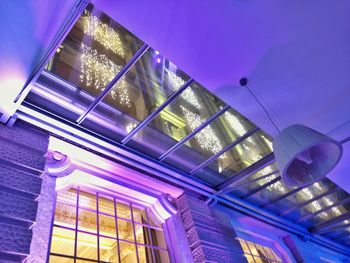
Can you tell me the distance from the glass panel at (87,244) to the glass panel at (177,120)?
1116 millimetres

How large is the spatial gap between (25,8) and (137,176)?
84.3 inches

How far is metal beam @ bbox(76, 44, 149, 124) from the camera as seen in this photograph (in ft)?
8.54

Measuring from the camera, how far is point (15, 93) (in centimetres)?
230

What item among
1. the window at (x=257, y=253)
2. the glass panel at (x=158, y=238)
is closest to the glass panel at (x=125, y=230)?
the glass panel at (x=158, y=238)

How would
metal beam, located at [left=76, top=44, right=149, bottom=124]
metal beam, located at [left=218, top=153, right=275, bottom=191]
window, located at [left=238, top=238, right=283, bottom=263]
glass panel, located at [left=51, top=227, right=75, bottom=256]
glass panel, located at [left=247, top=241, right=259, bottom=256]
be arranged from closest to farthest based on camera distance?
metal beam, located at [left=76, top=44, right=149, bottom=124], glass panel, located at [left=51, top=227, right=75, bottom=256], metal beam, located at [left=218, top=153, right=275, bottom=191], window, located at [left=238, top=238, right=283, bottom=263], glass panel, located at [left=247, top=241, right=259, bottom=256]

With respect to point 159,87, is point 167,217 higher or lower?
lower

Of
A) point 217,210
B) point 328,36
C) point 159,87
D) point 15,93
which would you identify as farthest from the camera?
point 217,210

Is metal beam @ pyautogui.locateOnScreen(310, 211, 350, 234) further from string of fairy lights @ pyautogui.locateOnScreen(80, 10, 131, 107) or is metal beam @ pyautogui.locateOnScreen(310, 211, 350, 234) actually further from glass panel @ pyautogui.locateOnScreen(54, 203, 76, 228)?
glass panel @ pyautogui.locateOnScreen(54, 203, 76, 228)

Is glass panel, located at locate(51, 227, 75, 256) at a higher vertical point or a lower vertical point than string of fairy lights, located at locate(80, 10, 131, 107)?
lower

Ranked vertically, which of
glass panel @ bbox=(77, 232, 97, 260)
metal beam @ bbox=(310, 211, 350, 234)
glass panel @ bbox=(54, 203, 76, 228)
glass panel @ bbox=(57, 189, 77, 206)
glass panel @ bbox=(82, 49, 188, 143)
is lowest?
glass panel @ bbox=(77, 232, 97, 260)

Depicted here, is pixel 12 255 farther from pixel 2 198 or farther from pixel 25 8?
pixel 25 8

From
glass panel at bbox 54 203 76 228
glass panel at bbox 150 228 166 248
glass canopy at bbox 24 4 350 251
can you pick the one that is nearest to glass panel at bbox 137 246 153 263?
glass panel at bbox 150 228 166 248

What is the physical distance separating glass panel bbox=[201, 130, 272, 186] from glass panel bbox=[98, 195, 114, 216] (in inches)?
51.2

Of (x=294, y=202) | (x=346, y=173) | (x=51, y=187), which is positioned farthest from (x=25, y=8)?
(x=294, y=202)
